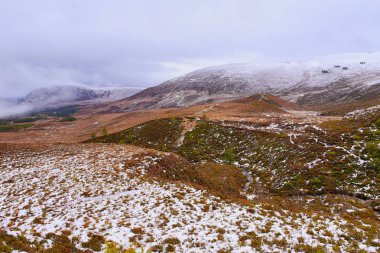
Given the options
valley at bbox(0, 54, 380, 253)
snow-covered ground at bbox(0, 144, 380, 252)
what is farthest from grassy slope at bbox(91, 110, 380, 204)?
snow-covered ground at bbox(0, 144, 380, 252)

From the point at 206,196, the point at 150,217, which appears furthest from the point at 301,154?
the point at 150,217

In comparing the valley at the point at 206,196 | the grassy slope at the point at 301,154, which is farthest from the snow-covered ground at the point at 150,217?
the grassy slope at the point at 301,154

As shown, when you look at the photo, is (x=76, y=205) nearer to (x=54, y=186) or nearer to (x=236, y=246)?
(x=54, y=186)

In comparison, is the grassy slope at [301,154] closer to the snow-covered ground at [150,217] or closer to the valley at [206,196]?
the valley at [206,196]

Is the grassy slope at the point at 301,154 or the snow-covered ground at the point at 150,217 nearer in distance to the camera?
the snow-covered ground at the point at 150,217

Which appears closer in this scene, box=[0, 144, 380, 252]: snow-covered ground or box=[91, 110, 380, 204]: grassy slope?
box=[0, 144, 380, 252]: snow-covered ground

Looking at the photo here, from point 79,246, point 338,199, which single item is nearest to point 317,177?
point 338,199

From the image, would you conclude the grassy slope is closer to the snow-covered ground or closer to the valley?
the valley

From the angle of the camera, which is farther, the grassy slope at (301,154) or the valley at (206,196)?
the grassy slope at (301,154)
